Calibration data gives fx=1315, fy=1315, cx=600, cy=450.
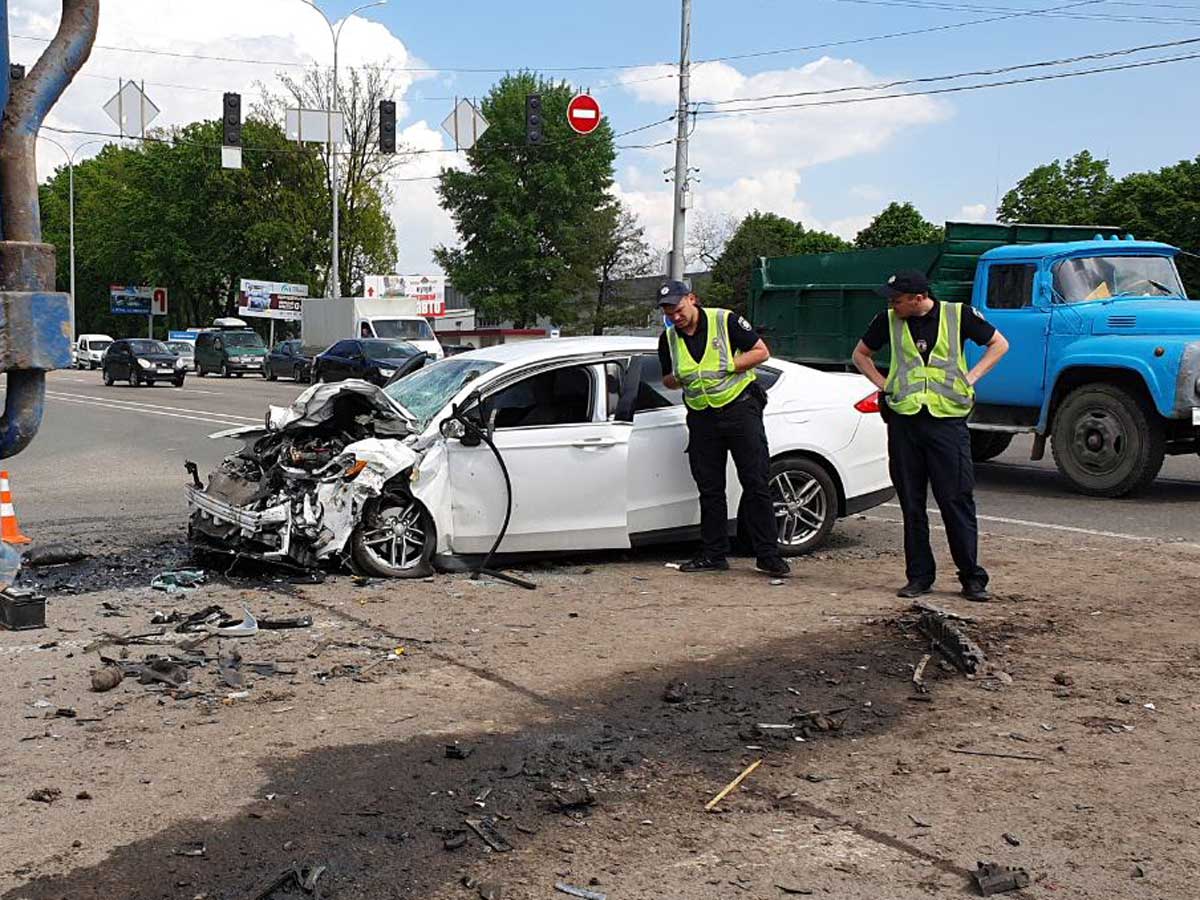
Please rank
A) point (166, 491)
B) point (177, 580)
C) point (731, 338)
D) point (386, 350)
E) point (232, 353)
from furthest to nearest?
1. point (232, 353)
2. point (386, 350)
3. point (166, 491)
4. point (731, 338)
5. point (177, 580)

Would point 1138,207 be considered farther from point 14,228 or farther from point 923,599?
point 14,228

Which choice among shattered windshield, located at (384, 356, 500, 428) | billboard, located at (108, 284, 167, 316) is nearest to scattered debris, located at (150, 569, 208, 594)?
shattered windshield, located at (384, 356, 500, 428)

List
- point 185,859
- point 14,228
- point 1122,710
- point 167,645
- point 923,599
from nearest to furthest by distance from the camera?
point 14,228
point 185,859
point 1122,710
point 167,645
point 923,599

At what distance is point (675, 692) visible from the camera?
558 centimetres

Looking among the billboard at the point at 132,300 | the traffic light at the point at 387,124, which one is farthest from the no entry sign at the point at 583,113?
the billboard at the point at 132,300

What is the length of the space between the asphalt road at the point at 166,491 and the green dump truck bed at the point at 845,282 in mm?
2252

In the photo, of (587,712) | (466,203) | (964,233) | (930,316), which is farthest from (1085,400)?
(466,203)

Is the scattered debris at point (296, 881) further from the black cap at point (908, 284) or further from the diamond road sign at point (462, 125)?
the diamond road sign at point (462, 125)

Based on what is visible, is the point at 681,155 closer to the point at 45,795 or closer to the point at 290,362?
the point at 290,362

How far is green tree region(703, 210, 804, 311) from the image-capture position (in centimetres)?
6125

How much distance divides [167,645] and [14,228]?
3.60 metres

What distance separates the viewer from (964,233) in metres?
14.3

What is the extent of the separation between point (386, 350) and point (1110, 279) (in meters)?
21.6

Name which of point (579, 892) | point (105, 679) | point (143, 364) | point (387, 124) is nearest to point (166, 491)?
point (105, 679)
